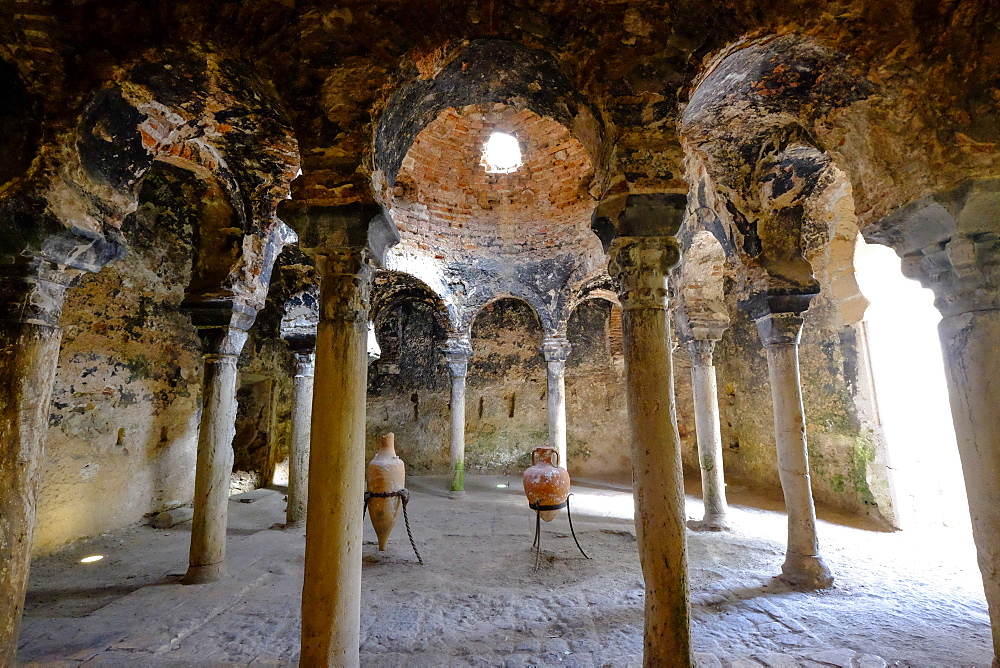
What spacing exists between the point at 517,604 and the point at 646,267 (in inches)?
114

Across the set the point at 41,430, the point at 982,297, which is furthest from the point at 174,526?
the point at 982,297

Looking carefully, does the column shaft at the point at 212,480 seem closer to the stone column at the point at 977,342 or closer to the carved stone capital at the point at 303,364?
the carved stone capital at the point at 303,364

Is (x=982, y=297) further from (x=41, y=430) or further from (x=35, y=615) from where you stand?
(x=35, y=615)

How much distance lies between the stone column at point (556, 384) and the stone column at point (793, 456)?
457 cm

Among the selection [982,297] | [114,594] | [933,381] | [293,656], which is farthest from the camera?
[933,381]

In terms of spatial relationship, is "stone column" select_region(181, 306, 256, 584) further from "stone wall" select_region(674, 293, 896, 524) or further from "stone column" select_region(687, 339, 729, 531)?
"stone wall" select_region(674, 293, 896, 524)

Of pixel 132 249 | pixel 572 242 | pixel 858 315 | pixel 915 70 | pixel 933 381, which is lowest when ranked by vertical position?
pixel 933 381

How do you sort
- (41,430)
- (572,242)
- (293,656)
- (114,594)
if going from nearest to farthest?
(41,430) < (293,656) < (114,594) < (572,242)

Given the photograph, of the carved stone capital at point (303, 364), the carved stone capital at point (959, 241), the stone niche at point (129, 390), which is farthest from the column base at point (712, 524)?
the stone niche at point (129, 390)

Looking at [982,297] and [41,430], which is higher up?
[982,297]

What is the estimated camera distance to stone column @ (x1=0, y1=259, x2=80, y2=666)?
8.37ft

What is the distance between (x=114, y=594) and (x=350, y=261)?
3.96 metres

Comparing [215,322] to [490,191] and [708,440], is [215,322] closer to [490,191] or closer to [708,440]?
[490,191]

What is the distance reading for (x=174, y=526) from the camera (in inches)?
258
